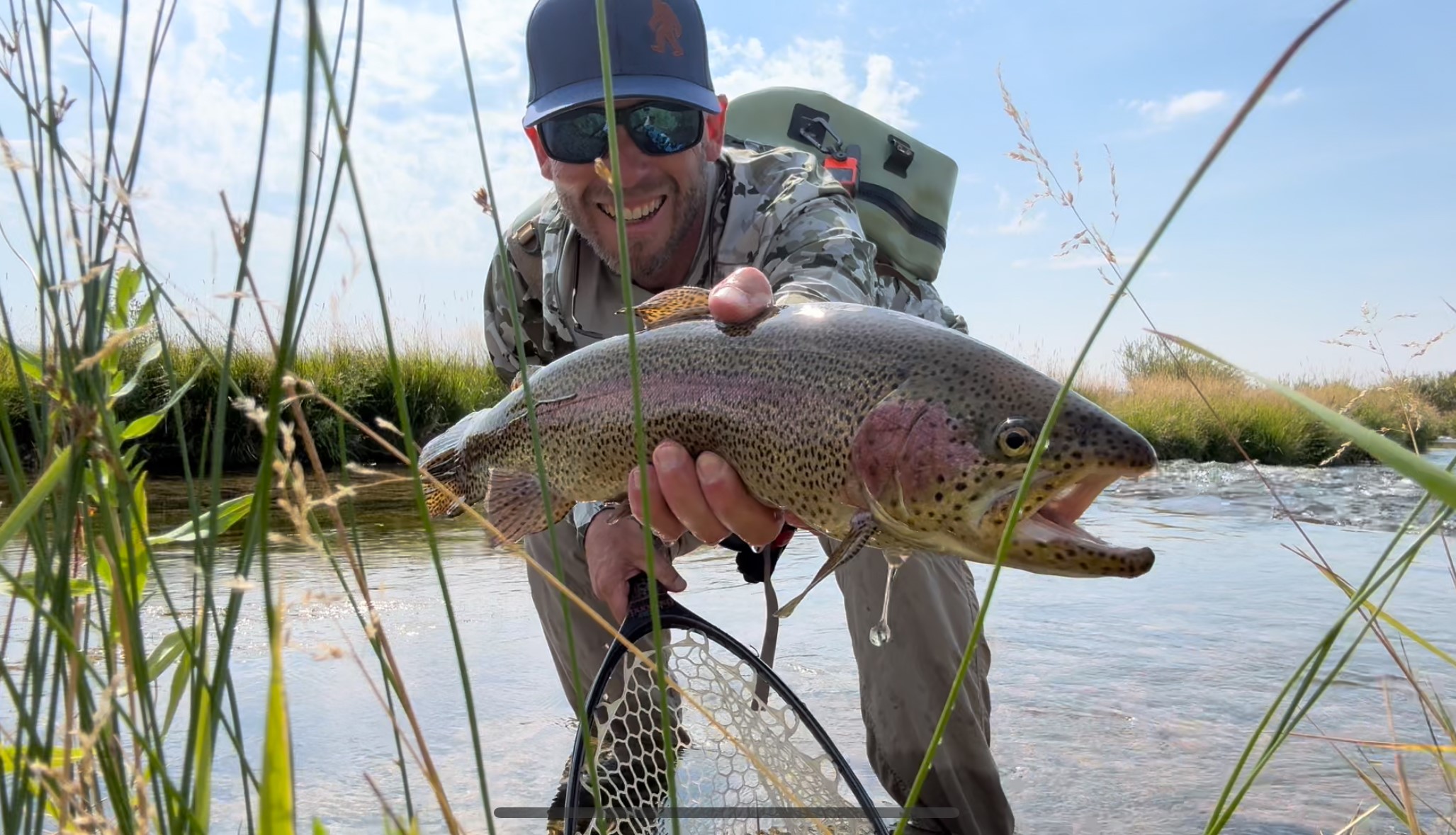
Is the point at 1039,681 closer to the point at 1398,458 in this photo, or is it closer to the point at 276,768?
the point at 1398,458

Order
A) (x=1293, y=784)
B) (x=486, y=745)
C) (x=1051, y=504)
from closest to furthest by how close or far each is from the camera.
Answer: (x=1051, y=504), (x=1293, y=784), (x=486, y=745)

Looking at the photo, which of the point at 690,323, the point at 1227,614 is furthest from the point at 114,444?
the point at 1227,614

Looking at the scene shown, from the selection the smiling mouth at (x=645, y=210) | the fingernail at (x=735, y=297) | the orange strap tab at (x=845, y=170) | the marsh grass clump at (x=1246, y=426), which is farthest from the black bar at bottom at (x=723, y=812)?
the marsh grass clump at (x=1246, y=426)

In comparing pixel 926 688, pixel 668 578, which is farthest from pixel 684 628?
pixel 926 688

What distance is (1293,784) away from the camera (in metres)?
3.51

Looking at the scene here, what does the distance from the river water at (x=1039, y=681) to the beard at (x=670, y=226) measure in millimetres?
1906

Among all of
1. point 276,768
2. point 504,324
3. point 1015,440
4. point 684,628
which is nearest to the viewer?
point 276,768

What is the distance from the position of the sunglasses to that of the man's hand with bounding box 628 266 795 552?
1678mm

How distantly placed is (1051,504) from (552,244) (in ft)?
10.8

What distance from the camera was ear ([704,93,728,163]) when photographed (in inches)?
171

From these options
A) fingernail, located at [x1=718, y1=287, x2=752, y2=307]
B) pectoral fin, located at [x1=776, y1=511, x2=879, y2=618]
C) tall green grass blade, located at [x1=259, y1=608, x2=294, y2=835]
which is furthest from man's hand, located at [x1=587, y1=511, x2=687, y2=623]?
tall green grass blade, located at [x1=259, y1=608, x2=294, y2=835]

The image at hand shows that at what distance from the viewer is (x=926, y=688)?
130 inches

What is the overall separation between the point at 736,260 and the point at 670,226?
1.21 ft

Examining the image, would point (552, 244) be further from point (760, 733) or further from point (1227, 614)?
point (1227, 614)
